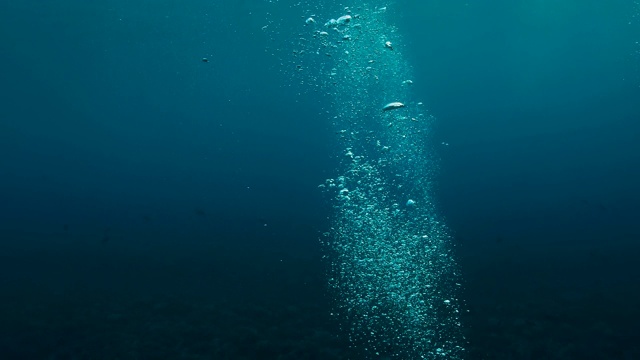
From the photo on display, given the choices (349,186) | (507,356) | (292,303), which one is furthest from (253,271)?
(349,186)

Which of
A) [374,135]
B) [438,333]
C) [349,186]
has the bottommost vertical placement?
[438,333]

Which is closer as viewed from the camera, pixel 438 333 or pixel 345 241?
pixel 438 333

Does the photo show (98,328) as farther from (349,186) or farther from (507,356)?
(349,186)

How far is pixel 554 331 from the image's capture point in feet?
14.5

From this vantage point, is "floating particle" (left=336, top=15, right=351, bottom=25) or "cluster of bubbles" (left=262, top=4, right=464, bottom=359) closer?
"cluster of bubbles" (left=262, top=4, right=464, bottom=359)

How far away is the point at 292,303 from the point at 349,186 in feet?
18.1

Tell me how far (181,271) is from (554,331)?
500cm

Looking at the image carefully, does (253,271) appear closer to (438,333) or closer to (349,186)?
(438,333)

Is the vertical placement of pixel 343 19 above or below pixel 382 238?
above

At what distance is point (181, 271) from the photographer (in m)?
6.29

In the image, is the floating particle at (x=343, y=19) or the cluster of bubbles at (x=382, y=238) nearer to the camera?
the cluster of bubbles at (x=382, y=238)

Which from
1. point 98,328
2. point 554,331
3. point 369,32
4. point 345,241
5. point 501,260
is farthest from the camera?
point 369,32

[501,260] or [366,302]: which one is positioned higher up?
[501,260]

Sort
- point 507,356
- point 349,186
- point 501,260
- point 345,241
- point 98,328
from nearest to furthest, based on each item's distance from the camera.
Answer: point 507,356, point 98,328, point 501,260, point 345,241, point 349,186
